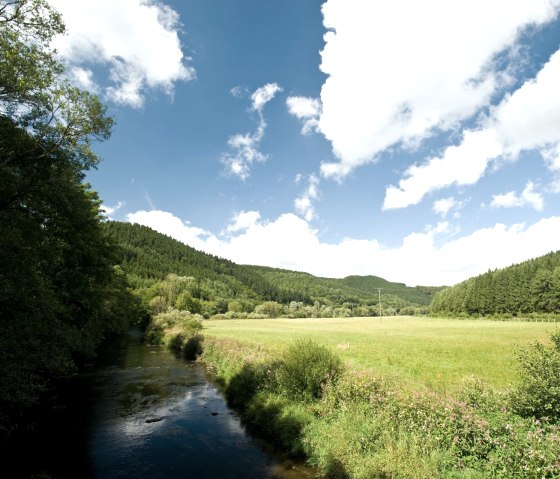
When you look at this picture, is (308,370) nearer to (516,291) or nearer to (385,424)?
(385,424)

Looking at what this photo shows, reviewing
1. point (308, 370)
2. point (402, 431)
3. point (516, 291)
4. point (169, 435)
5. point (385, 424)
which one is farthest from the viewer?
point (516, 291)

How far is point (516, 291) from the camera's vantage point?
118 metres

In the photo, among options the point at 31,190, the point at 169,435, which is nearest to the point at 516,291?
the point at 169,435

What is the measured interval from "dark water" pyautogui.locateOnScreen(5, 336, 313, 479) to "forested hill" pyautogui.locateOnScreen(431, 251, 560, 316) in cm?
11944

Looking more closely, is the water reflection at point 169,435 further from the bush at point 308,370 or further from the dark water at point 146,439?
the bush at point 308,370

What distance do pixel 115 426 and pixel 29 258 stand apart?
11.8m

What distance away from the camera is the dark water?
14.8 meters

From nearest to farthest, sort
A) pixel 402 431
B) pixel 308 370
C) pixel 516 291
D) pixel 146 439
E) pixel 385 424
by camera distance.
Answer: pixel 402 431 < pixel 385 424 < pixel 146 439 < pixel 308 370 < pixel 516 291

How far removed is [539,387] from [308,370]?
11.4 m

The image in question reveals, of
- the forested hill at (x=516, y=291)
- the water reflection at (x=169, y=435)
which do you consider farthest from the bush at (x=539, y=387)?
the forested hill at (x=516, y=291)

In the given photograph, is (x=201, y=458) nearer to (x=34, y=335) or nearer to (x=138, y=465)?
(x=138, y=465)

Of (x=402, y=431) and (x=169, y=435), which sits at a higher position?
(x=402, y=431)

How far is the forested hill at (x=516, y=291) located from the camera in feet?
352

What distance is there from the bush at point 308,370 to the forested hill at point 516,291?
377ft
